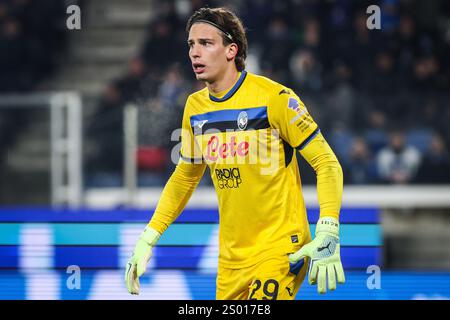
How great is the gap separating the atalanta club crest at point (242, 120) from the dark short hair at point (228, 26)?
281 mm

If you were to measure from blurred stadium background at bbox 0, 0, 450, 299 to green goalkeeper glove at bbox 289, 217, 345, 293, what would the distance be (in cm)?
231

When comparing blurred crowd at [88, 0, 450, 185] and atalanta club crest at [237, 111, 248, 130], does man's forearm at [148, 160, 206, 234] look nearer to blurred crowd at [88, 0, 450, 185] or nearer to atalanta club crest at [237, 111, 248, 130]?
atalanta club crest at [237, 111, 248, 130]

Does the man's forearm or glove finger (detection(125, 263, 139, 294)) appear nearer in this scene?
glove finger (detection(125, 263, 139, 294))

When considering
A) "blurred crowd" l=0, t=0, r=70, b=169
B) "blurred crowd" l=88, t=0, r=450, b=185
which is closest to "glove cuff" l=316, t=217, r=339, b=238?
"blurred crowd" l=88, t=0, r=450, b=185

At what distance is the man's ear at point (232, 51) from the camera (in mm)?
4758

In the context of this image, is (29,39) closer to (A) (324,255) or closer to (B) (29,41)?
(B) (29,41)

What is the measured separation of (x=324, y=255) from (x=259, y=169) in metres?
0.54

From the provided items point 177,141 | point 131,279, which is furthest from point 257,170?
point 177,141

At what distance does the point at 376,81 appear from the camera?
10.2 metres

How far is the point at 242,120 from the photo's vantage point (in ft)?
15.3

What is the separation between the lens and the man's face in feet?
15.4

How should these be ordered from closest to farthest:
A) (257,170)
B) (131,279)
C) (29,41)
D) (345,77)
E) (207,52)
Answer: (257,170), (207,52), (131,279), (345,77), (29,41)

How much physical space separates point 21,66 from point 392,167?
15.9ft
